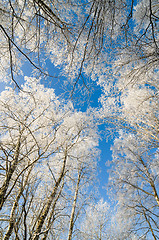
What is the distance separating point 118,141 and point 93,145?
4.48 feet

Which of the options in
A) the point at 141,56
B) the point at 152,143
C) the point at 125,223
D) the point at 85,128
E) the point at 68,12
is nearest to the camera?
the point at 68,12

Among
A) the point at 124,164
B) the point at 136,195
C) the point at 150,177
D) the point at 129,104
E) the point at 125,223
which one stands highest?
the point at 129,104

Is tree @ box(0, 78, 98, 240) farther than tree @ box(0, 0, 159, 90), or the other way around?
tree @ box(0, 78, 98, 240)

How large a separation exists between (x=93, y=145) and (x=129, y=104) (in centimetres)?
328

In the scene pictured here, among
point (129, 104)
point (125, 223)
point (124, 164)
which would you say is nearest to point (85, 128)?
point (129, 104)

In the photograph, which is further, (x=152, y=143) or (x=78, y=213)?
(x=78, y=213)

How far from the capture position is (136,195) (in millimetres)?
6043

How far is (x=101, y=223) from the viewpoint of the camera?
10.1 m

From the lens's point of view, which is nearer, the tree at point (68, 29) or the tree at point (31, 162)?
the tree at point (68, 29)

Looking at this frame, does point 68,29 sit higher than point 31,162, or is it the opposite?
point 68,29

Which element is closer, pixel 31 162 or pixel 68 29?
pixel 68 29

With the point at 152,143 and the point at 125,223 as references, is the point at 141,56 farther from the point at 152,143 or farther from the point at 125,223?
the point at 125,223

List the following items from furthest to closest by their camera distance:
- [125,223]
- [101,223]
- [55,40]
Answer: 1. [101,223]
2. [125,223]
3. [55,40]

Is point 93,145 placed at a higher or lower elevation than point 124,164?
higher
